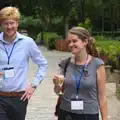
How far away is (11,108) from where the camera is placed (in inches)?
175

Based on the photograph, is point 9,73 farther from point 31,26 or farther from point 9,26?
point 31,26

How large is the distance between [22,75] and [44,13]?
39.3 meters

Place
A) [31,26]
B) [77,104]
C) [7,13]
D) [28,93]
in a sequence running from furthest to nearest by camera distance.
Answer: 1. [31,26]
2. [28,93]
3. [7,13]
4. [77,104]

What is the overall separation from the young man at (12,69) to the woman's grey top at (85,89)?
65cm

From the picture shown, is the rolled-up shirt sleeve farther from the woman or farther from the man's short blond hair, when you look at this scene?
the woman

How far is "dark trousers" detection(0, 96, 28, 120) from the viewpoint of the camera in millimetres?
4430

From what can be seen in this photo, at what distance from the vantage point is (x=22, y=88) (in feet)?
14.8

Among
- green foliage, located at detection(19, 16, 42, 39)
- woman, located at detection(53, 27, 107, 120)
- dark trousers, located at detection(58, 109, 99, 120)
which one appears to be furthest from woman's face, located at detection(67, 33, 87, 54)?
green foliage, located at detection(19, 16, 42, 39)

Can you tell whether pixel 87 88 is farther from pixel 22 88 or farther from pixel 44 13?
pixel 44 13

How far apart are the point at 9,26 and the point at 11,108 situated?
2.63 feet

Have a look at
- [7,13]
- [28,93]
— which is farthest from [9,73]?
[7,13]

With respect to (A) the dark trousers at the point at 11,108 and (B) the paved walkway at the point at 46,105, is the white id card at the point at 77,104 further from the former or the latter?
(B) the paved walkway at the point at 46,105

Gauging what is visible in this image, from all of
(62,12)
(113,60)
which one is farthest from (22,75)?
(62,12)

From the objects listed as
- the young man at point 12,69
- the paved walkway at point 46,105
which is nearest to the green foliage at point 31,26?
the paved walkway at point 46,105
